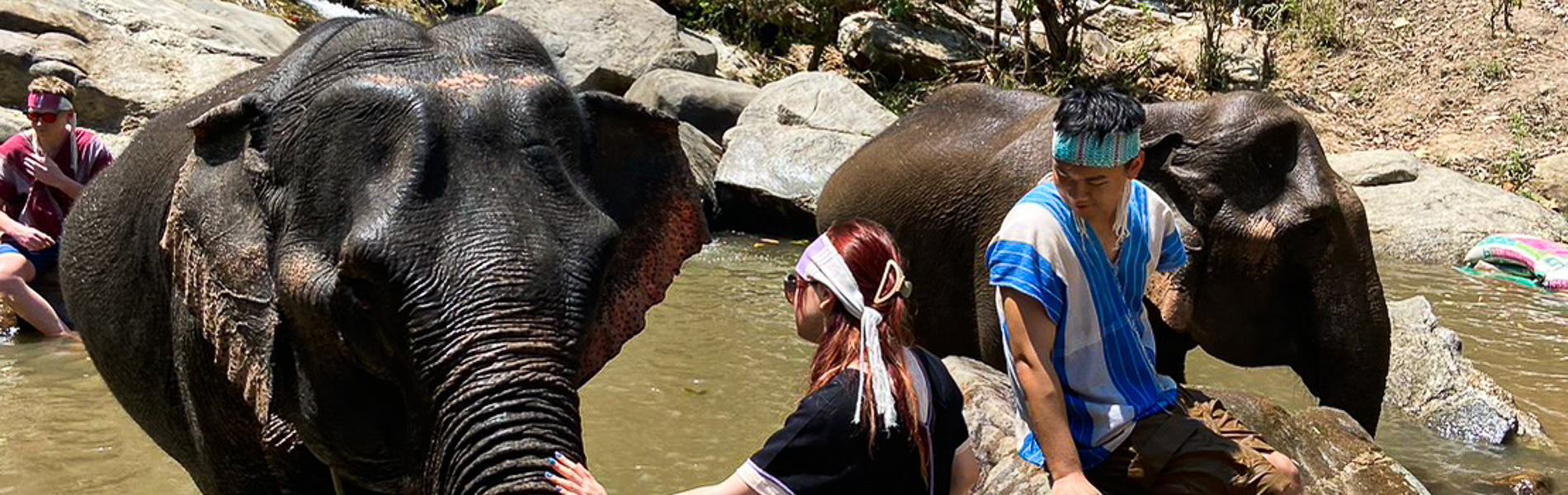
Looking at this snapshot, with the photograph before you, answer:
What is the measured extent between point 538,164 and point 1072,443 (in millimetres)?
1297

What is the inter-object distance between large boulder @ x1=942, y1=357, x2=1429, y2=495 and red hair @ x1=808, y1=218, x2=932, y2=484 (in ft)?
6.57

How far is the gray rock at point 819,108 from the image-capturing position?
14.8 meters

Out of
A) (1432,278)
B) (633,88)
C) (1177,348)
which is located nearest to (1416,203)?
(1432,278)

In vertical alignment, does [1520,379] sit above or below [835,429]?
below

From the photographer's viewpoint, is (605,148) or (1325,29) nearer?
(605,148)

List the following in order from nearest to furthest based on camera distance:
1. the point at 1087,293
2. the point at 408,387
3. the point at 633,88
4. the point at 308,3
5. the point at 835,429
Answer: the point at 835,429 < the point at 408,387 < the point at 1087,293 < the point at 633,88 < the point at 308,3

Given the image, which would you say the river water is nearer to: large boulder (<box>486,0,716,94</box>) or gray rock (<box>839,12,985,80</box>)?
large boulder (<box>486,0,716,94</box>)

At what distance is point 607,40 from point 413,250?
13.9 m

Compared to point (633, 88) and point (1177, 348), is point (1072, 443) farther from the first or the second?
point (633, 88)

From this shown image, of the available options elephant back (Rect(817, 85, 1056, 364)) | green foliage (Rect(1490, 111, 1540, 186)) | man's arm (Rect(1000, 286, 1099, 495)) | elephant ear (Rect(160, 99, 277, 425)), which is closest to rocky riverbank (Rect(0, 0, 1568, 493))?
green foliage (Rect(1490, 111, 1540, 186))

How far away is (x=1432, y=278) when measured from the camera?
13.0 metres

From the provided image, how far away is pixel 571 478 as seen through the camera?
2.99 m

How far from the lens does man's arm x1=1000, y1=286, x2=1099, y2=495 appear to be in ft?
11.5

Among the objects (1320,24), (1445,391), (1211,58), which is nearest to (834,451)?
(1445,391)
